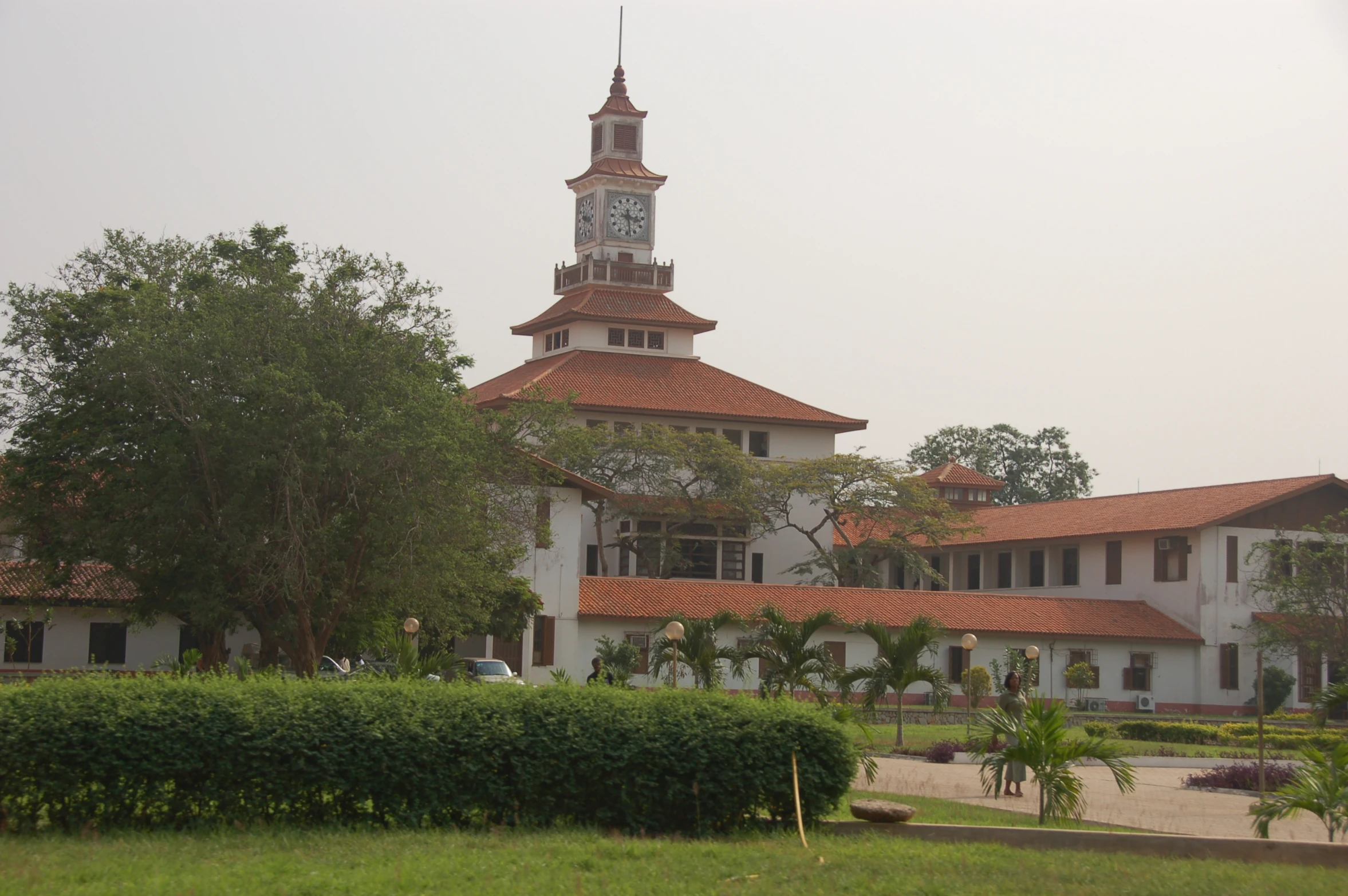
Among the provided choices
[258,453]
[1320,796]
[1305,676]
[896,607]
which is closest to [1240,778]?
[1320,796]

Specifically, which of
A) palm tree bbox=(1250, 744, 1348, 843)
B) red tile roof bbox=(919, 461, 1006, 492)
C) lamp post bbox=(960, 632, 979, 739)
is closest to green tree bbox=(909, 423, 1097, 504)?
red tile roof bbox=(919, 461, 1006, 492)

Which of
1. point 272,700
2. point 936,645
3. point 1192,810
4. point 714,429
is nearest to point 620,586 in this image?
point 936,645

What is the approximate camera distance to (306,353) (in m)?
27.5

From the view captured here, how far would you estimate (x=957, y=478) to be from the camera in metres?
69.3

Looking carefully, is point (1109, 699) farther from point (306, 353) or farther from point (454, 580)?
point (306, 353)

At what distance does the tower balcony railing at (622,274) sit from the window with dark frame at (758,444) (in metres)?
9.05

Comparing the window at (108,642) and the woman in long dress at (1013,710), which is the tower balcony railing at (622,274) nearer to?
the window at (108,642)

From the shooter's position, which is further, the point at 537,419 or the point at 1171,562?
the point at 1171,562

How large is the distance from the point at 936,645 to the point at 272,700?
1165 inches

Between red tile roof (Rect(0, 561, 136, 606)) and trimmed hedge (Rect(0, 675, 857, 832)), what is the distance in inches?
768

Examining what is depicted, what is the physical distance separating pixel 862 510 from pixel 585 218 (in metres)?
20.6

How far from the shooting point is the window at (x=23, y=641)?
120 ft

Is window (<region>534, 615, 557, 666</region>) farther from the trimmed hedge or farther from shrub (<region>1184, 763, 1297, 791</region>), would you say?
the trimmed hedge

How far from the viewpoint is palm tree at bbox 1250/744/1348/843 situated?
12461 mm
